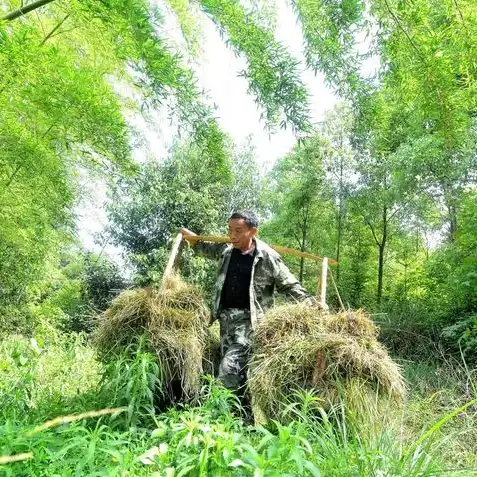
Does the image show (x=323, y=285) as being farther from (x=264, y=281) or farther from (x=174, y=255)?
(x=174, y=255)

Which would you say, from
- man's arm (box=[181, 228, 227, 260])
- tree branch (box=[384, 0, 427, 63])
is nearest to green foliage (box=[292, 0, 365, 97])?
tree branch (box=[384, 0, 427, 63])

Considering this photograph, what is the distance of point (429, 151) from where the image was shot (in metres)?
7.44

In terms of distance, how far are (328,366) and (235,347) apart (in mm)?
806

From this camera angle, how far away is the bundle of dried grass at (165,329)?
296 cm

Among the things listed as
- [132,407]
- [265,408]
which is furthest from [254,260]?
[132,407]

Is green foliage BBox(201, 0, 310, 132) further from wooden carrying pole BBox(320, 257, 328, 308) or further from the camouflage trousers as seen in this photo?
the camouflage trousers

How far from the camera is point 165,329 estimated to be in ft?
9.86

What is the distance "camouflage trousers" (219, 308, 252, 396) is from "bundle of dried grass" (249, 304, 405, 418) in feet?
0.97

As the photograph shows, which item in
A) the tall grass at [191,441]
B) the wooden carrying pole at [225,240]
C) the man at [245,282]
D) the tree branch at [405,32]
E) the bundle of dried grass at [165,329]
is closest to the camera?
the tree branch at [405,32]

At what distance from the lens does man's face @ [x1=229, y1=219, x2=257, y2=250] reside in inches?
138

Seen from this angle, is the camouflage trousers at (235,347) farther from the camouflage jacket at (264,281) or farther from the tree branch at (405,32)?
the tree branch at (405,32)

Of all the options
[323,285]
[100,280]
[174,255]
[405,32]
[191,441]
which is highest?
[100,280]

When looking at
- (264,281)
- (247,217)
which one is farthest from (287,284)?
(247,217)

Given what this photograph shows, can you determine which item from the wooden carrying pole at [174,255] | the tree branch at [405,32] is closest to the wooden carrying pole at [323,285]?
the wooden carrying pole at [174,255]
